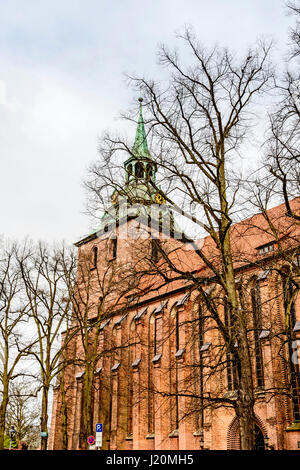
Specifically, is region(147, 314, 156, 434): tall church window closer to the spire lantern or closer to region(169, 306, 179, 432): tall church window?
region(169, 306, 179, 432): tall church window

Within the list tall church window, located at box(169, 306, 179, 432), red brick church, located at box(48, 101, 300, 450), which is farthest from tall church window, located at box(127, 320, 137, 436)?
tall church window, located at box(169, 306, 179, 432)

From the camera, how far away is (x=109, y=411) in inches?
1175

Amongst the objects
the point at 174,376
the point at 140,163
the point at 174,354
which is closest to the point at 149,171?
the point at 140,163

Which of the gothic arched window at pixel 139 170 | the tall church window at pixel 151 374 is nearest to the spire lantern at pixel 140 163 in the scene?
the gothic arched window at pixel 139 170

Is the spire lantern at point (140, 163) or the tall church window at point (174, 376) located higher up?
the spire lantern at point (140, 163)

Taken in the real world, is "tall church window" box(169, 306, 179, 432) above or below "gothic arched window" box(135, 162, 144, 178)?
below

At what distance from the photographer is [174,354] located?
26.7 m

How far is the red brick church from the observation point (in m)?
13.5

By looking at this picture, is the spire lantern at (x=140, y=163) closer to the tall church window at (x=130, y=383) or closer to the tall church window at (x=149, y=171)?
the tall church window at (x=149, y=171)

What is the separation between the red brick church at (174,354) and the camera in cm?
1345

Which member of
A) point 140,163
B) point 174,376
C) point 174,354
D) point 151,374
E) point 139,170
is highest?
point 139,170

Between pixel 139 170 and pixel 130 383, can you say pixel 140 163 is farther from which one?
pixel 130 383

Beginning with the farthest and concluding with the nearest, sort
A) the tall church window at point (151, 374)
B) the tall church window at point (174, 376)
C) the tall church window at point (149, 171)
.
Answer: the tall church window at point (151, 374), the tall church window at point (174, 376), the tall church window at point (149, 171)
